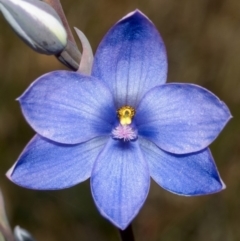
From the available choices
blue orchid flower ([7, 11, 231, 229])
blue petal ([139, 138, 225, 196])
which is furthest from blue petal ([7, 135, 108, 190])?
blue petal ([139, 138, 225, 196])

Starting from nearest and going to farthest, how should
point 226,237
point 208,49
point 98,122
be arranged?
point 98,122
point 226,237
point 208,49

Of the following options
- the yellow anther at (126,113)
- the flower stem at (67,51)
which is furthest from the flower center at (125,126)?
the flower stem at (67,51)

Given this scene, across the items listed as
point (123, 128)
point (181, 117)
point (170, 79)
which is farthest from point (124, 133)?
point (170, 79)

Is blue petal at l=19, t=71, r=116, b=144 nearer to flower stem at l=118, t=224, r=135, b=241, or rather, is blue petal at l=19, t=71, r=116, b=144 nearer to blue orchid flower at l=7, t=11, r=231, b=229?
blue orchid flower at l=7, t=11, r=231, b=229

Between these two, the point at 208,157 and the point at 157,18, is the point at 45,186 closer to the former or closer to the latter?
the point at 208,157

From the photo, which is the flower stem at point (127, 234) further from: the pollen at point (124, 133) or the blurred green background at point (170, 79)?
the blurred green background at point (170, 79)

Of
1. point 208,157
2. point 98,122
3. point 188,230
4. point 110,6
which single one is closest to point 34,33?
point 98,122
